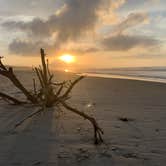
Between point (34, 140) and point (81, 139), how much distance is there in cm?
71

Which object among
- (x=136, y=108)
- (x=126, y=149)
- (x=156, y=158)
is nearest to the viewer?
(x=156, y=158)

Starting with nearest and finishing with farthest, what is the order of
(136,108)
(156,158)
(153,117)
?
(156,158), (153,117), (136,108)

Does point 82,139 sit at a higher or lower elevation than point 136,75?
lower

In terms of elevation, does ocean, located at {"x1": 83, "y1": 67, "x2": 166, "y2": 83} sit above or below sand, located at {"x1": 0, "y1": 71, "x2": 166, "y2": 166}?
above

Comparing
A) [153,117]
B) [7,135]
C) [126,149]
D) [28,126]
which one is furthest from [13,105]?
[126,149]

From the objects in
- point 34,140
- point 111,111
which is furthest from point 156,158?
point 111,111

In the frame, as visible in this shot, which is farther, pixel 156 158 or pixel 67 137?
pixel 67 137

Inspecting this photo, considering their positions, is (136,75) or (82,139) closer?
(82,139)

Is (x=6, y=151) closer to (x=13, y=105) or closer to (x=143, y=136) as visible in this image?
(x=143, y=136)

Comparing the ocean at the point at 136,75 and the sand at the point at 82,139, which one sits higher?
the ocean at the point at 136,75

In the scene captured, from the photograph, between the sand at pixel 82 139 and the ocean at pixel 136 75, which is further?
the ocean at pixel 136 75

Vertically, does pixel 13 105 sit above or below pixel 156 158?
above

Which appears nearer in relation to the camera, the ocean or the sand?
the sand

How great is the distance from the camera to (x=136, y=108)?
7852 mm
